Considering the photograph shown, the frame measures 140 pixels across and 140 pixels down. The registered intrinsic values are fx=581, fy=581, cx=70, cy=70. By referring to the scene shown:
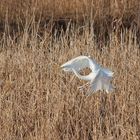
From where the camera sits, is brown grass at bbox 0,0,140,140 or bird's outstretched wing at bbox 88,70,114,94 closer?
bird's outstretched wing at bbox 88,70,114,94

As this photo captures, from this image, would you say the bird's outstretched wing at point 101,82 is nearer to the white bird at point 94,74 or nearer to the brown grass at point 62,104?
the white bird at point 94,74

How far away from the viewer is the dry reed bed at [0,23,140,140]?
2.66 meters

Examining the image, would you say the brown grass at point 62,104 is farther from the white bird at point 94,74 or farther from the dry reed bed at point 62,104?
the white bird at point 94,74

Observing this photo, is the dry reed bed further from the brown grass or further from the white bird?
the white bird

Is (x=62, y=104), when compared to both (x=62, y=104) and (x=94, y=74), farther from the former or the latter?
(x=94, y=74)

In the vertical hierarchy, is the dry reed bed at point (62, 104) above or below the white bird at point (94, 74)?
below

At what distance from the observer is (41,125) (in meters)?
2.69

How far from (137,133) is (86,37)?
1494 millimetres

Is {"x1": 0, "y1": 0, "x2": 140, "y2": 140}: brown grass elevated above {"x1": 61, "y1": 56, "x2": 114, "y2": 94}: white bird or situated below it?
below

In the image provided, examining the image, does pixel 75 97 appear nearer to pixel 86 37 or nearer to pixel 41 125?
pixel 41 125

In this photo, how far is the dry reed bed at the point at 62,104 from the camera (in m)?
2.66

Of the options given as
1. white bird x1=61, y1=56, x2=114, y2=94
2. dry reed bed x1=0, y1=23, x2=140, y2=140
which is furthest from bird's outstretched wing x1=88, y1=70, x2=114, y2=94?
dry reed bed x1=0, y1=23, x2=140, y2=140

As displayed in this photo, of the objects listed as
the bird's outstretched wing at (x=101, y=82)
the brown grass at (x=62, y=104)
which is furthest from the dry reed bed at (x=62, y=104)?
the bird's outstretched wing at (x=101, y=82)

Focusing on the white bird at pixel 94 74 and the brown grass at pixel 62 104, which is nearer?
the white bird at pixel 94 74
